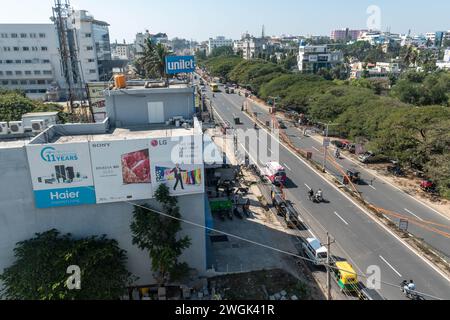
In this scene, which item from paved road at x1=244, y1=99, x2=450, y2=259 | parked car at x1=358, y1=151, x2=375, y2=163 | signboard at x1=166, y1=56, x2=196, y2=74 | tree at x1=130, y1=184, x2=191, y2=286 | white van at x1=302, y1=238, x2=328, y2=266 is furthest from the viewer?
parked car at x1=358, y1=151, x2=375, y2=163

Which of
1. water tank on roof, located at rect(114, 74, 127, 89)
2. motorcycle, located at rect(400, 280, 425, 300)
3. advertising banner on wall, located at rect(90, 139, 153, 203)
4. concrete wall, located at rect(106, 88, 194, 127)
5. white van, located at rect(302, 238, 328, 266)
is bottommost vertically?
motorcycle, located at rect(400, 280, 425, 300)

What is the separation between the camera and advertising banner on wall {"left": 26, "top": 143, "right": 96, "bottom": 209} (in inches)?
671

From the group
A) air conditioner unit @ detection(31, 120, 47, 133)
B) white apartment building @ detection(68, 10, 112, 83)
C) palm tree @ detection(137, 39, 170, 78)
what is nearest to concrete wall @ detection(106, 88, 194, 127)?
air conditioner unit @ detection(31, 120, 47, 133)

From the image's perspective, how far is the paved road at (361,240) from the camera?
70.8 ft

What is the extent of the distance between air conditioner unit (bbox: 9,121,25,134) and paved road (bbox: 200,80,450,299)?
76.9ft

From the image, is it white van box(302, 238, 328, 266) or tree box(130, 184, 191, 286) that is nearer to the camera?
tree box(130, 184, 191, 286)

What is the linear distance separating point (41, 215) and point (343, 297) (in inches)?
736

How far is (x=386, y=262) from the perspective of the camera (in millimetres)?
23484

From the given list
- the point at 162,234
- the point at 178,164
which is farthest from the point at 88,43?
the point at 162,234

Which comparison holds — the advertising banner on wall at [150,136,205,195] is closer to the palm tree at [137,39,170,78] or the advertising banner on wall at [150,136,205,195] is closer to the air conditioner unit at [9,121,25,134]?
the air conditioner unit at [9,121,25,134]

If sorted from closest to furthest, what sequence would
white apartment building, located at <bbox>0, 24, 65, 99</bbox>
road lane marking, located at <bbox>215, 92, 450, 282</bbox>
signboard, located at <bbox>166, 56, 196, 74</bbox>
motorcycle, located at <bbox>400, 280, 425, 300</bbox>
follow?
motorcycle, located at <bbox>400, 280, 425, 300</bbox> < road lane marking, located at <bbox>215, 92, 450, 282</bbox> < signboard, located at <bbox>166, 56, 196, 74</bbox> < white apartment building, located at <bbox>0, 24, 65, 99</bbox>

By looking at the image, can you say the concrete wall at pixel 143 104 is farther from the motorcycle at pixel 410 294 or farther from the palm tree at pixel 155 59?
the palm tree at pixel 155 59

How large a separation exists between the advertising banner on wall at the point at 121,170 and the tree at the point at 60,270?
9.92 ft
